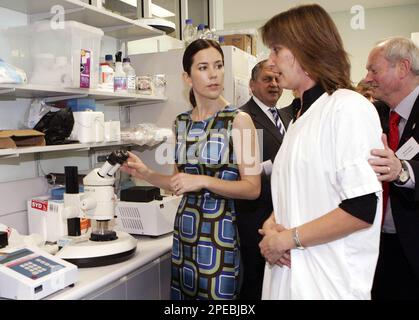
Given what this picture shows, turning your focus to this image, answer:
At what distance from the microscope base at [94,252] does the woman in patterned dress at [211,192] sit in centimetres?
23

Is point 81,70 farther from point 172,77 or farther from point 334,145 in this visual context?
point 334,145

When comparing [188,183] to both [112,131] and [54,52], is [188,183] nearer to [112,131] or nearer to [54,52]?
[112,131]

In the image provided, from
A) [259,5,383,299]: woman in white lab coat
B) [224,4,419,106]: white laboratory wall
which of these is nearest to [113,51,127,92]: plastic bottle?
[259,5,383,299]: woman in white lab coat

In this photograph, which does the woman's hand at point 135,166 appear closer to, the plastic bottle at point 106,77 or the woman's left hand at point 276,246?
the plastic bottle at point 106,77

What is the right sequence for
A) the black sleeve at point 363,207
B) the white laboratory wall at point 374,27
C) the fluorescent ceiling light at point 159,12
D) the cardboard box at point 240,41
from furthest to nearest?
the white laboratory wall at point 374,27 → the fluorescent ceiling light at point 159,12 → the cardboard box at point 240,41 → the black sleeve at point 363,207

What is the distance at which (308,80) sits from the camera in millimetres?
1170

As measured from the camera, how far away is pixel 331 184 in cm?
107

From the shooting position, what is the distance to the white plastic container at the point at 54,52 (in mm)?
1750

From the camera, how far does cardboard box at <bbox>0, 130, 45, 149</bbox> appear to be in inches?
59.6

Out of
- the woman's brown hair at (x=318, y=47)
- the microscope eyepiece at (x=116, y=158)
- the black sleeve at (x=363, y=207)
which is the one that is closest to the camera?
the black sleeve at (x=363, y=207)

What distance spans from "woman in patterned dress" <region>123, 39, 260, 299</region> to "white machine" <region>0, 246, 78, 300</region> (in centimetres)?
46

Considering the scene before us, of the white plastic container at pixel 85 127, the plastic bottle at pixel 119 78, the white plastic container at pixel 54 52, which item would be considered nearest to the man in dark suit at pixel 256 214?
the plastic bottle at pixel 119 78

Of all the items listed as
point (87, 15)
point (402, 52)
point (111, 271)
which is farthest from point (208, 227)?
point (87, 15)
